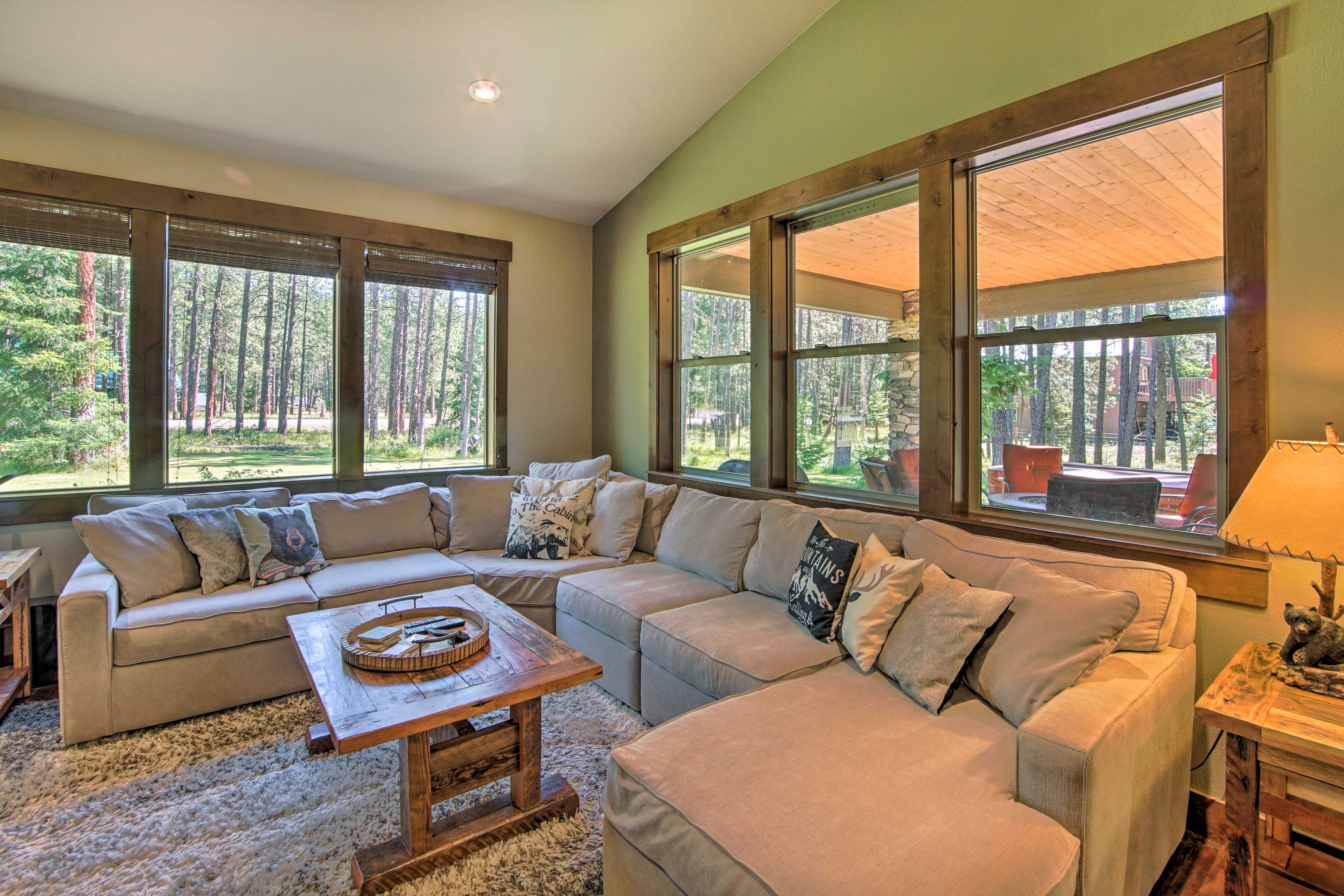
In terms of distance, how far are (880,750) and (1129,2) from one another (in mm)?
2490

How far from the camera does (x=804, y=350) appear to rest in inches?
138

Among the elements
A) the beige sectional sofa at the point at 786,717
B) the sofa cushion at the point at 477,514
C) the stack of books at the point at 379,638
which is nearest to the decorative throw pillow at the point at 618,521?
the beige sectional sofa at the point at 786,717

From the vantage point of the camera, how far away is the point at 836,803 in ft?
4.56

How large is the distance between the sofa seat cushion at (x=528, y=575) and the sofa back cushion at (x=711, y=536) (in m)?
0.29

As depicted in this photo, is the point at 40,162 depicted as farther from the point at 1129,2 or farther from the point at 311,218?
the point at 1129,2

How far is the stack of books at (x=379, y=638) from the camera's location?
6.91ft

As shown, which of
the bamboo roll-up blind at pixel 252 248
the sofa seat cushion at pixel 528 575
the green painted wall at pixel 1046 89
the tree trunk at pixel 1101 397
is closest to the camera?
the green painted wall at pixel 1046 89

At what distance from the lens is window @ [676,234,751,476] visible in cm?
387

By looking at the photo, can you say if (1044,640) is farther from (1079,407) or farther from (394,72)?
(394,72)

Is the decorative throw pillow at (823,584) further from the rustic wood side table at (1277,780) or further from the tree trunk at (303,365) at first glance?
the tree trunk at (303,365)

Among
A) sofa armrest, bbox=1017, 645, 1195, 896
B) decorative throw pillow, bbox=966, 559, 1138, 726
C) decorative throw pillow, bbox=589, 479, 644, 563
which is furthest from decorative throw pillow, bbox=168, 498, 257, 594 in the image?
sofa armrest, bbox=1017, 645, 1195, 896

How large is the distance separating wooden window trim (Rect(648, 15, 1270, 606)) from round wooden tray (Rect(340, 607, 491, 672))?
5.74 ft

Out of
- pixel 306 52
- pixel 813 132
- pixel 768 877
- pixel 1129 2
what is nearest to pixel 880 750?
pixel 768 877

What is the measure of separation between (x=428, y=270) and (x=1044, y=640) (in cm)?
408
